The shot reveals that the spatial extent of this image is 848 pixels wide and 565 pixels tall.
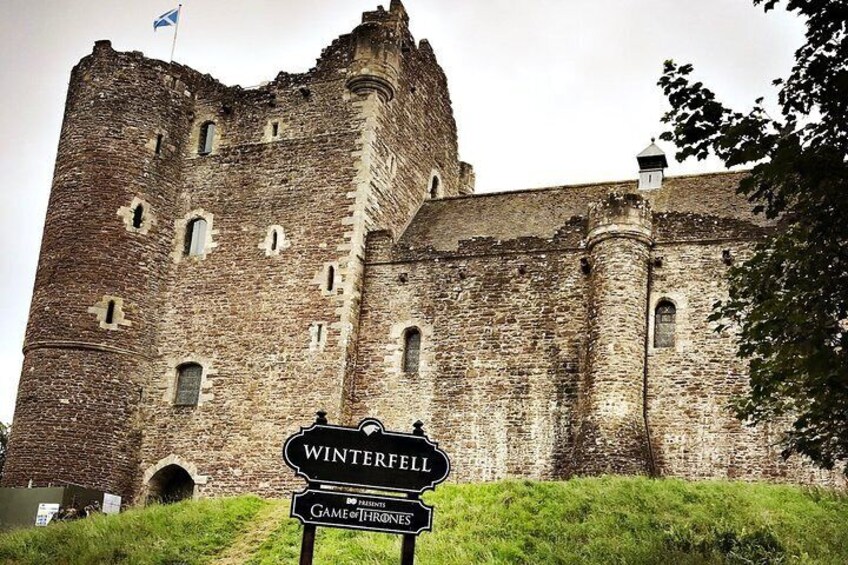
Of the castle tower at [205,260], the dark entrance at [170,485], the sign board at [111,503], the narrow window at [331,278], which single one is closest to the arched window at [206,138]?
the castle tower at [205,260]

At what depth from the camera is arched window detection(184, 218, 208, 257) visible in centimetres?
3061

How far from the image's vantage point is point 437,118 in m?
34.6

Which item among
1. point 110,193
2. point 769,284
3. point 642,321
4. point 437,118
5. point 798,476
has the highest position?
point 437,118

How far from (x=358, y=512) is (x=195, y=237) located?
790 inches

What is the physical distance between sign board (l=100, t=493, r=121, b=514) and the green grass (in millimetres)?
3799

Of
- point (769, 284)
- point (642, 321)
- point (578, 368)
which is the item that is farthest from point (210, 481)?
point (769, 284)

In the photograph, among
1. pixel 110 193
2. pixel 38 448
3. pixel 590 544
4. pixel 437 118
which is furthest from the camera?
pixel 437 118

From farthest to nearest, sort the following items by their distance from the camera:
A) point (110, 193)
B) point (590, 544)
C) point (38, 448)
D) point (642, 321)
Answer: point (110, 193) < point (38, 448) < point (642, 321) < point (590, 544)

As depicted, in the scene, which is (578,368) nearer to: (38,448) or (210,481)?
(210,481)

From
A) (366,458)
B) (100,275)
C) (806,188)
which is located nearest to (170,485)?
(100,275)

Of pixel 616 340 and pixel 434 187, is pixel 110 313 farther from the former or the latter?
pixel 616 340

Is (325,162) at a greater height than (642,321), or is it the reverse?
(325,162)

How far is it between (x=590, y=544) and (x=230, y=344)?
13.7 metres

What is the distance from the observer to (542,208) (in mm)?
29797
